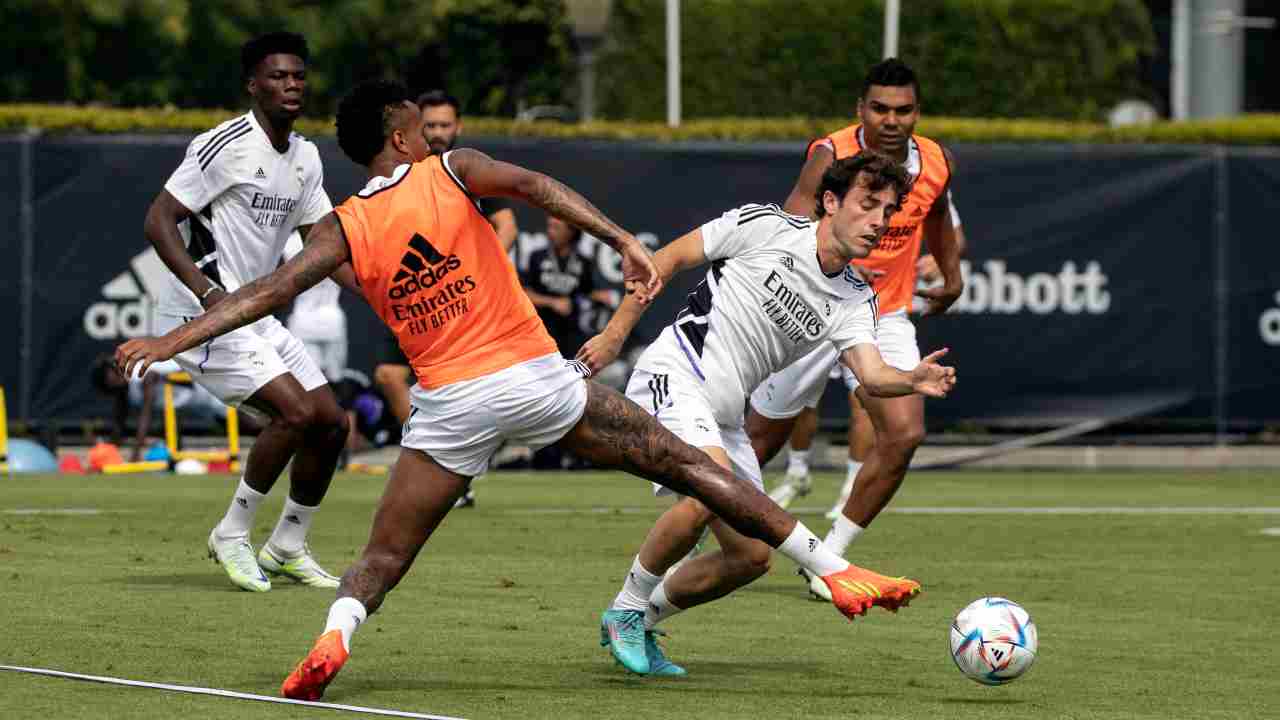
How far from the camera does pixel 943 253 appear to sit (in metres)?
11.4

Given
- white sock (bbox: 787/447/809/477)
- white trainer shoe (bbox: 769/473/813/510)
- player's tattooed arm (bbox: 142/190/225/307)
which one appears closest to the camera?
player's tattooed arm (bbox: 142/190/225/307)

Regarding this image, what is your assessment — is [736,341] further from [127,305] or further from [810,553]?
[127,305]

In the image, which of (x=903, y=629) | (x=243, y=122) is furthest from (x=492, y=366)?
(x=243, y=122)

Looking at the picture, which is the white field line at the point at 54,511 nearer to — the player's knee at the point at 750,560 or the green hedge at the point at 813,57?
the player's knee at the point at 750,560

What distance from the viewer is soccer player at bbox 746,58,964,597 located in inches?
413

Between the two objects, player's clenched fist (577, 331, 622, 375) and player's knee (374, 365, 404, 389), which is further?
player's knee (374, 365, 404, 389)

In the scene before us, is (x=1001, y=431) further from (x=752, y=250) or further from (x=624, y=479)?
(x=752, y=250)

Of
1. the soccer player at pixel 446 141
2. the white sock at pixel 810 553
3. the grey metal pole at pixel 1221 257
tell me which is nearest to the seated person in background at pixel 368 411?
the soccer player at pixel 446 141

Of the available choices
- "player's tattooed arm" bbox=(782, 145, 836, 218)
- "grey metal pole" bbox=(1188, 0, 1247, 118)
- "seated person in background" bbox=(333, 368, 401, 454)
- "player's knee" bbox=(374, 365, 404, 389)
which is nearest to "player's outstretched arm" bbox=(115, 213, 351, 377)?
"player's tattooed arm" bbox=(782, 145, 836, 218)

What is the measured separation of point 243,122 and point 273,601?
2.13 m

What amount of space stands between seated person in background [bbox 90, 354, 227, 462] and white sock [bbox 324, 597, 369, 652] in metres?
10.8

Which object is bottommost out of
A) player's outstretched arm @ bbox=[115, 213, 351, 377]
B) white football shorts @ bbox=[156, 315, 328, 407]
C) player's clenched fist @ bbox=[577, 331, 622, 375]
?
white football shorts @ bbox=[156, 315, 328, 407]

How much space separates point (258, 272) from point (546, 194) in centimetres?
333

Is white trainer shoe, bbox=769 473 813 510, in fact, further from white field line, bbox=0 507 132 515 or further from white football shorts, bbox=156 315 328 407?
white football shorts, bbox=156 315 328 407
